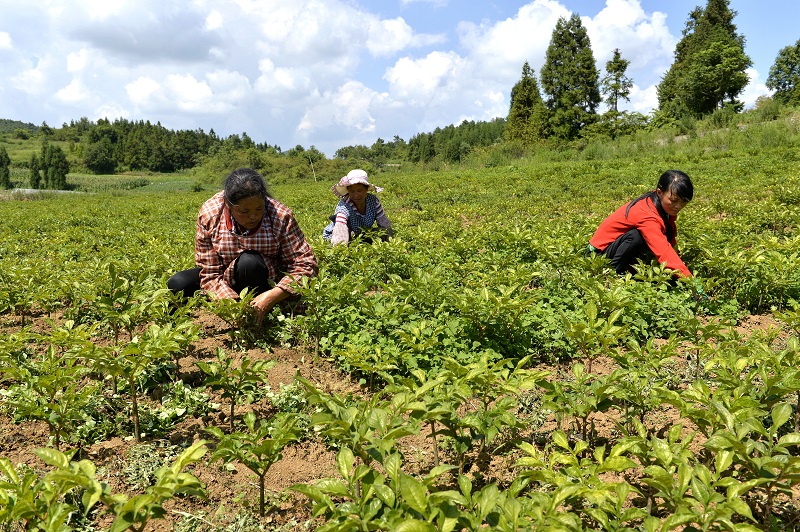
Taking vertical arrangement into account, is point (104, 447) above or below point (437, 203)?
below

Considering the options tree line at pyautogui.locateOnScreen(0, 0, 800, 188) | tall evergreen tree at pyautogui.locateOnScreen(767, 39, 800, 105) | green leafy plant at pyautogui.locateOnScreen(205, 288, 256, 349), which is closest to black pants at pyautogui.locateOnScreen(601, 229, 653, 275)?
green leafy plant at pyautogui.locateOnScreen(205, 288, 256, 349)

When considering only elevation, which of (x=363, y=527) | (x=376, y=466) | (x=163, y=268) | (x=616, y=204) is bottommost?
(x=376, y=466)

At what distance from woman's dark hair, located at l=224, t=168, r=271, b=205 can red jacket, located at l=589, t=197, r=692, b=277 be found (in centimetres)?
343

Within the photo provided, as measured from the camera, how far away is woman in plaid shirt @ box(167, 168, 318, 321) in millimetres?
4000

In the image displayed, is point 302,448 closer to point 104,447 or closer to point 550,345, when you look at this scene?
point 104,447

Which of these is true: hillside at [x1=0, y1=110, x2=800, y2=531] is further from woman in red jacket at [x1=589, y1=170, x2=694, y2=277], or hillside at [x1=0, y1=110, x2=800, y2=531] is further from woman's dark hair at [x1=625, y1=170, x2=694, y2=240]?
woman's dark hair at [x1=625, y1=170, x2=694, y2=240]

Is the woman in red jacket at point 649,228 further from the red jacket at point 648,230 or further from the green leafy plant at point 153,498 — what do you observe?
the green leafy plant at point 153,498

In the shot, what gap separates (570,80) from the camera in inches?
1377

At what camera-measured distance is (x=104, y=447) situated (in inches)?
101

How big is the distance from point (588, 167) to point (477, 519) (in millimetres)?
16533

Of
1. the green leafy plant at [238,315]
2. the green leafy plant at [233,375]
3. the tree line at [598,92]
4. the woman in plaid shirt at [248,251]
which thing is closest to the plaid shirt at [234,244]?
the woman in plaid shirt at [248,251]

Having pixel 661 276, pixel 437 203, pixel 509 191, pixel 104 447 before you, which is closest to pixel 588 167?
pixel 509 191

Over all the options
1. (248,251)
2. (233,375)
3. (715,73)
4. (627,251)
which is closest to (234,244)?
(248,251)

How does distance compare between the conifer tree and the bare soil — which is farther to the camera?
the conifer tree
